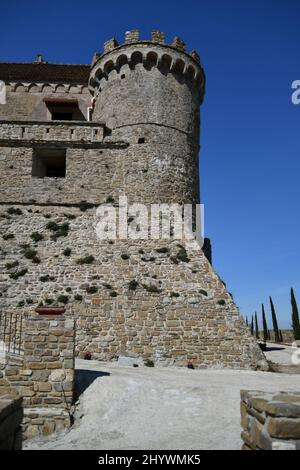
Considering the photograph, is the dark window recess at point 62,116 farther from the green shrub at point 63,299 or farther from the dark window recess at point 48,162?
the green shrub at point 63,299

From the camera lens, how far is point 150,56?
20078 millimetres

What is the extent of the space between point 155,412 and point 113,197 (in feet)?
39.8

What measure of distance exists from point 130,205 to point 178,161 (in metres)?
3.64

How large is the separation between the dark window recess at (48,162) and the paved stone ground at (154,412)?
1244 cm

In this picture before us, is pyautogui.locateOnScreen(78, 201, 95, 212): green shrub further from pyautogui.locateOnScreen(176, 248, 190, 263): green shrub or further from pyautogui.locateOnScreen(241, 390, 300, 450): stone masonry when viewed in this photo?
pyautogui.locateOnScreen(241, 390, 300, 450): stone masonry

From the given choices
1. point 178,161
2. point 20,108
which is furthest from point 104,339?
point 20,108

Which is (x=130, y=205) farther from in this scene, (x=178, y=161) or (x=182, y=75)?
(x=182, y=75)

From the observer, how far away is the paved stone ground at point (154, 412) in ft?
22.8

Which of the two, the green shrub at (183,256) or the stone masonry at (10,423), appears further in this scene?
the green shrub at (183,256)

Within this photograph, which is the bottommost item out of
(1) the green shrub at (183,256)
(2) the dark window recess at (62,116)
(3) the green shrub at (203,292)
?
(3) the green shrub at (203,292)

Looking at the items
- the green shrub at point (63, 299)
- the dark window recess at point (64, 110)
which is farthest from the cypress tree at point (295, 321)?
the dark window recess at point (64, 110)

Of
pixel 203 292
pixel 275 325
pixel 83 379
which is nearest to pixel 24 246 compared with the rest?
pixel 203 292

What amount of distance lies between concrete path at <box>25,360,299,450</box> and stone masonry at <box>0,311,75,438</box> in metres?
0.44

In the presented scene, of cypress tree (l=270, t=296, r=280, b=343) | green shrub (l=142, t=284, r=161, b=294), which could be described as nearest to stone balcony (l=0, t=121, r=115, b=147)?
green shrub (l=142, t=284, r=161, b=294)
